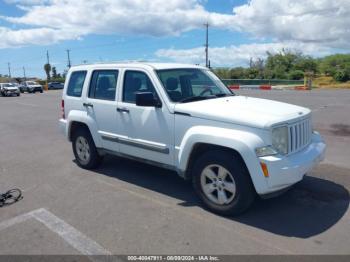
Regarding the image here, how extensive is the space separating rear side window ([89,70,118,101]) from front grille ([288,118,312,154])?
2.91 meters

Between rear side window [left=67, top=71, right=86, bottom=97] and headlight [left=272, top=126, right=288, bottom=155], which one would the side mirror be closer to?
headlight [left=272, top=126, right=288, bottom=155]

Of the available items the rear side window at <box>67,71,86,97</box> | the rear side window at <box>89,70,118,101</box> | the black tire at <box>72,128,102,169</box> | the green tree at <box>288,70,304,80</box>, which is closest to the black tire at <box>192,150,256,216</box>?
the rear side window at <box>89,70,118,101</box>

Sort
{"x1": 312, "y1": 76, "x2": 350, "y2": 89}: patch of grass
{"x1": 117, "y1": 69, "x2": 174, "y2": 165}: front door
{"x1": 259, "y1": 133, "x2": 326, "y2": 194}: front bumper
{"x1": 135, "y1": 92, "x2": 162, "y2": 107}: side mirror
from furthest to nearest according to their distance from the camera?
{"x1": 312, "y1": 76, "x2": 350, "y2": 89}: patch of grass < {"x1": 117, "y1": 69, "x2": 174, "y2": 165}: front door < {"x1": 135, "y1": 92, "x2": 162, "y2": 107}: side mirror < {"x1": 259, "y1": 133, "x2": 326, "y2": 194}: front bumper

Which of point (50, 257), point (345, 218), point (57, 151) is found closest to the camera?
point (50, 257)

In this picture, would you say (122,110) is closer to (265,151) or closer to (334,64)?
(265,151)

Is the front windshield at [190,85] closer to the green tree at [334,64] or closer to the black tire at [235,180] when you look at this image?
the black tire at [235,180]

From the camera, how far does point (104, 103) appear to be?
5.88m

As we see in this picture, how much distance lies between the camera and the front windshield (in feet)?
16.8

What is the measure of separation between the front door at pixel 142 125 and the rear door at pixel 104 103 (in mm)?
192

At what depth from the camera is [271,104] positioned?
4.93 metres

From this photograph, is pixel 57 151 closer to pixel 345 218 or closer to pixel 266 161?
pixel 266 161

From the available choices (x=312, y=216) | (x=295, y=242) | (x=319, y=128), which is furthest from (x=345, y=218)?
(x=319, y=128)

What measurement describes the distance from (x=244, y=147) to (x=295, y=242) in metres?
1.15

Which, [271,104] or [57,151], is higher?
[271,104]
